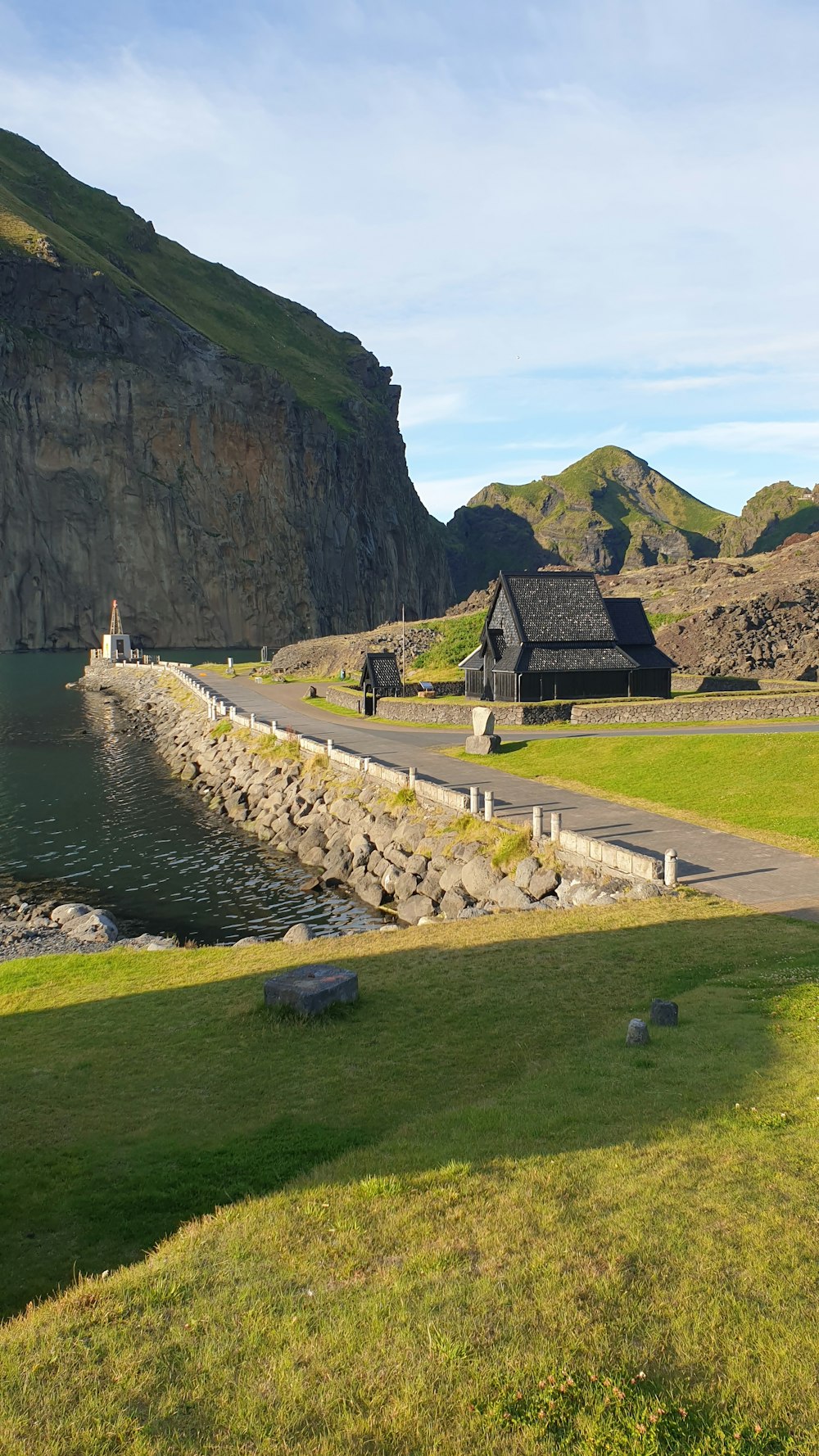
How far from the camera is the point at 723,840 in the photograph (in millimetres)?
28594

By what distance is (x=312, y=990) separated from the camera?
53.2ft

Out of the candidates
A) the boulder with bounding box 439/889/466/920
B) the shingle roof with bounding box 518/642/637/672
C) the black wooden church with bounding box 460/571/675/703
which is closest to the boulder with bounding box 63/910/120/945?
the boulder with bounding box 439/889/466/920

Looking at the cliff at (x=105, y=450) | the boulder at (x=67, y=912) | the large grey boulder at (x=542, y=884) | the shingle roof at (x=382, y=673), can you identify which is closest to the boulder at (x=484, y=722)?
the large grey boulder at (x=542, y=884)

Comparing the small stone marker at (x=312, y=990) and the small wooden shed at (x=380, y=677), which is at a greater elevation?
the small wooden shed at (x=380, y=677)

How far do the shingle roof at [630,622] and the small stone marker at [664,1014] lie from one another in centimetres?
5051

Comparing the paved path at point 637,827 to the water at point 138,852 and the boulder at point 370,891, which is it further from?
the water at point 138,852

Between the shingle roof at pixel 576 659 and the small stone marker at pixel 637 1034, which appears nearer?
the small stone marker at pixel 637 1034

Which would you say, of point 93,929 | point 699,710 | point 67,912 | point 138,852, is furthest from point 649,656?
point 93,929

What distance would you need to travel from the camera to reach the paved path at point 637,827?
23312mm

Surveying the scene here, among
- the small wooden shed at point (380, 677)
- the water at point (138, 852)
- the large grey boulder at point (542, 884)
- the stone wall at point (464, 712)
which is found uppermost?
the small wooden shed at point (380, 677)

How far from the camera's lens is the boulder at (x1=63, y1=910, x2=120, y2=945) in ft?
92.1

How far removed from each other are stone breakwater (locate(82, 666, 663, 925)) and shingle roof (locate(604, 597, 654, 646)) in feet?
81.9

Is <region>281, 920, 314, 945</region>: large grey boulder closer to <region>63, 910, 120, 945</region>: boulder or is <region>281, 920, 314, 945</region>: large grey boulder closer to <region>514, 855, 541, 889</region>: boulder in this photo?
<region>514, 855, 541, 889</region>: boulder

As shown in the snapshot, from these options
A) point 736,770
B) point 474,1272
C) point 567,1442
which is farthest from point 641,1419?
point 736,770
